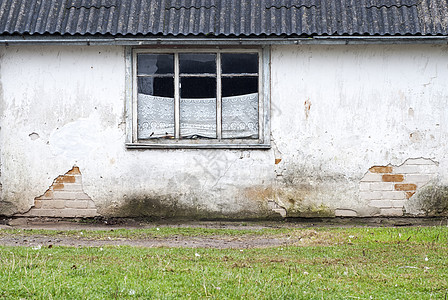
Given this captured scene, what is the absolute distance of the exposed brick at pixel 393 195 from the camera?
36.4ft

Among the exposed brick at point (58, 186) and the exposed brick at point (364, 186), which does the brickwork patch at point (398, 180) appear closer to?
the exposed brick at point (364, 186)

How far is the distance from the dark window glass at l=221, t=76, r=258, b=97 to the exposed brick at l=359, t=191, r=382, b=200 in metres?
2.39

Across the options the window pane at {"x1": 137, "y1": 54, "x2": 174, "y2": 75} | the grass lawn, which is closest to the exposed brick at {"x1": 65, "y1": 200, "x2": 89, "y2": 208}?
the grass lawn

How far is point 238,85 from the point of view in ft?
36.9

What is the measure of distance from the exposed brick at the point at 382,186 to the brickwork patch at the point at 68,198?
177 inches

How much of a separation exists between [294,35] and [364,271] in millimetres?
4963

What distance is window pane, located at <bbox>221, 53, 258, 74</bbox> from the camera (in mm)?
11234

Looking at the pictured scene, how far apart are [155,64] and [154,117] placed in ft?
2.82

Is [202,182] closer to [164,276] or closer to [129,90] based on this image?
[129,90]

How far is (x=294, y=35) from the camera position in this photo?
10742mm

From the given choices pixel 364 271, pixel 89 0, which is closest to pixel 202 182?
pixel 89 0

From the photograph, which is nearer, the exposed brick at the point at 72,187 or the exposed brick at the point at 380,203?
the exposed brick at the point at 380,203

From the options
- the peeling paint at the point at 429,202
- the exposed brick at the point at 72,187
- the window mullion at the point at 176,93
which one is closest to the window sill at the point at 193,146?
the window mullion at the point at 176,93

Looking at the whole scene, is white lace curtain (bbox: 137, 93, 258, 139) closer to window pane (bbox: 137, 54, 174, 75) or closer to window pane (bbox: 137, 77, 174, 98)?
window pane (bbox: 137, 77, 174, 98)
